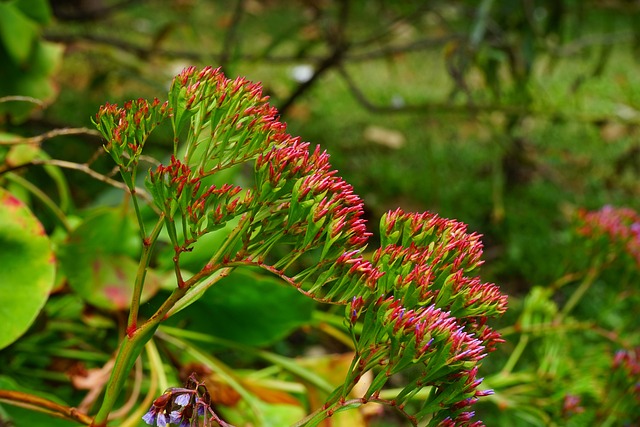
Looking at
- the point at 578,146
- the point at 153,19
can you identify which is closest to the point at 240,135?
the point at 578,146

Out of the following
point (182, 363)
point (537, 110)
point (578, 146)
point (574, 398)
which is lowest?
point (574, 398)

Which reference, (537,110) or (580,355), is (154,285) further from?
(537,110)

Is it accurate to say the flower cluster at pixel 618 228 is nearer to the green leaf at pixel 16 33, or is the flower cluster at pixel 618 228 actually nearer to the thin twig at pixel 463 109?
the thin twig at pixel 463 109

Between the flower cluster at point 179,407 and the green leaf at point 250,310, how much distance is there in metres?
0.51

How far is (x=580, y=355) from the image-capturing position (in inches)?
66.9

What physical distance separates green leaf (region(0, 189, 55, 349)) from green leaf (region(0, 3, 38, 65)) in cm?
48

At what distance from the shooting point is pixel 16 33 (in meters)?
1.26

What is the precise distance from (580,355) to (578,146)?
1.38 metres

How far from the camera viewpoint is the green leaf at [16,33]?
4.12 ft

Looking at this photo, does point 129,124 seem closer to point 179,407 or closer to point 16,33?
point 179,407

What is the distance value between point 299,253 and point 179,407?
0.42ft

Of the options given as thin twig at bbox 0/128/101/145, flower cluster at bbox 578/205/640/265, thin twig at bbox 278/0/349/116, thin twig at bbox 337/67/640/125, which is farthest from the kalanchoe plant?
thin twig at bbox 278/0/349/116

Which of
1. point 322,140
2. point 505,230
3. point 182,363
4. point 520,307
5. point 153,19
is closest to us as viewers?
point 182,363

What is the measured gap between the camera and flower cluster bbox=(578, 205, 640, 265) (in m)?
1.25
